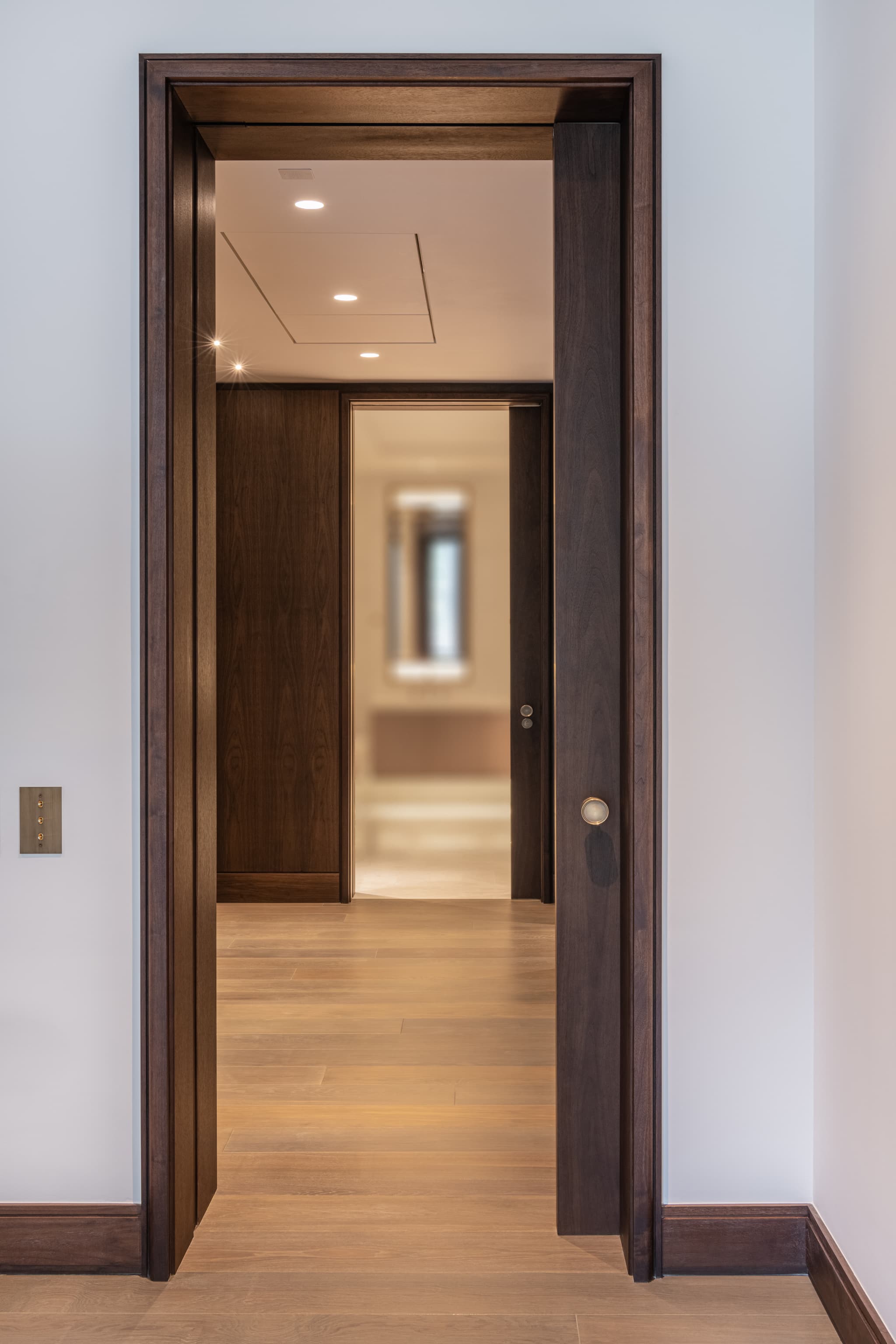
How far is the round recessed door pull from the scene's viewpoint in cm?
190

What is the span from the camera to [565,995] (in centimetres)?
197

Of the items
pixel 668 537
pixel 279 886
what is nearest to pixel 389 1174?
pixel 668 537

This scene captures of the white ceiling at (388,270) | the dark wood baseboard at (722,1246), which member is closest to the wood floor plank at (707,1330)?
the dark wood baseboard at (722,1246)

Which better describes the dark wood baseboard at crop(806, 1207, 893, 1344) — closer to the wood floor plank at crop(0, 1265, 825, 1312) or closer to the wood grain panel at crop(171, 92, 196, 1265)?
the wood floor plank at crop(0, 1265, 825, 1312)

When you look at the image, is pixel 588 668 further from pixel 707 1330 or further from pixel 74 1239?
pixel 74 1239

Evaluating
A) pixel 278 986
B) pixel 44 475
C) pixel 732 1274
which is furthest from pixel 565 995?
pixel 278 986

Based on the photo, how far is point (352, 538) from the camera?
4.95m

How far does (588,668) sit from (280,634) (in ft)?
10.3

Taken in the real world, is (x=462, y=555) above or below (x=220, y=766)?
above

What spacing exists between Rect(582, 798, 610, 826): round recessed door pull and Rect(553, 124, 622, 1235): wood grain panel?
1.7 inches

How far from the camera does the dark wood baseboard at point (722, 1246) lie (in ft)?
6.06

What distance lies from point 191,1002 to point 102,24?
185 cm

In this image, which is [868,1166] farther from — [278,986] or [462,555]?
[462,555]

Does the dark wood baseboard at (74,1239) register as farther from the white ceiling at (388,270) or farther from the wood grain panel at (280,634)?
the wood grain panel at (280,634)
